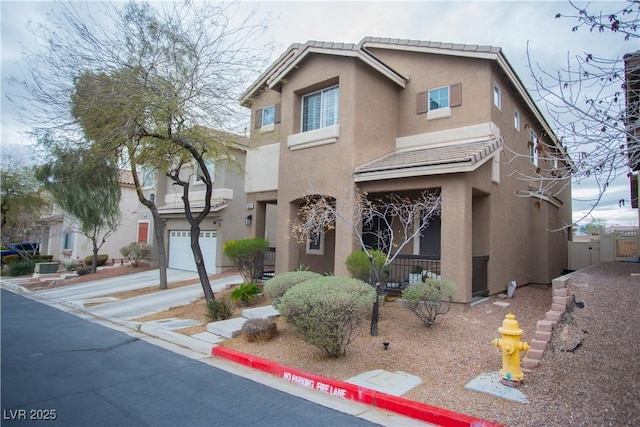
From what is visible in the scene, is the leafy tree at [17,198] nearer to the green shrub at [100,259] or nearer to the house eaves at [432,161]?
the green shrub at [100,259]

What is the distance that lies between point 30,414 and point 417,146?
11.6 metres

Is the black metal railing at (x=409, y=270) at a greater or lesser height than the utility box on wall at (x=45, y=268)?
greater

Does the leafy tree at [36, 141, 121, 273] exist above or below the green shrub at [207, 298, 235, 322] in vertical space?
above

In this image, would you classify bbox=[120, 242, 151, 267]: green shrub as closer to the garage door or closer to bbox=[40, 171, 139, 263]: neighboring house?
the garage door

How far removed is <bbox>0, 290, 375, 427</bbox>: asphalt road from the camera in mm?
4883

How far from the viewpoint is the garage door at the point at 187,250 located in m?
20.5

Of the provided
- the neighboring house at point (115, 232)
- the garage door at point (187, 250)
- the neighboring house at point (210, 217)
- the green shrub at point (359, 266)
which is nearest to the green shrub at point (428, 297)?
the green shrub at point (359, 266)

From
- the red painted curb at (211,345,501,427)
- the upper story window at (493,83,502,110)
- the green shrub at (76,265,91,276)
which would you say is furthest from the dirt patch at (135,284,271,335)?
the green shrub at (76,265,91,276)

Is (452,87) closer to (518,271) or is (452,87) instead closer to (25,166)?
(518,271)

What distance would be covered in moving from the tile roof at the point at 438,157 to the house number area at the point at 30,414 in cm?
878

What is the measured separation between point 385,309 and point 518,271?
20.1 ft

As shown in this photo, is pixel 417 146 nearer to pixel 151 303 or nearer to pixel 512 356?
pixel 512 356

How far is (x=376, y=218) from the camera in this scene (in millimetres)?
14219

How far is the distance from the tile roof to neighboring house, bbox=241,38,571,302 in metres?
0.04
